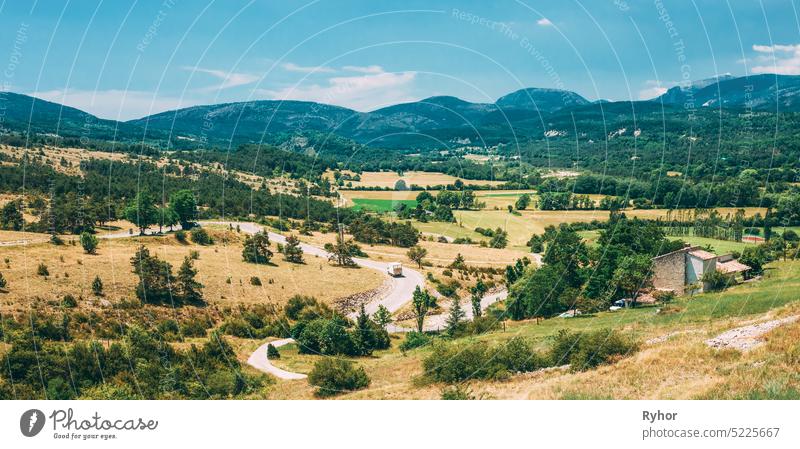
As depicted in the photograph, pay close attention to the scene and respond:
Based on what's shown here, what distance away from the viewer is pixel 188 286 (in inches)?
2028

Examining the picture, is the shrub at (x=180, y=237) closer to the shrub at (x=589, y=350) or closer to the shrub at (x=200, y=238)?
the shrub at (x=200, y=238)

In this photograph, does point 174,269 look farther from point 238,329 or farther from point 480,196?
point 480,196

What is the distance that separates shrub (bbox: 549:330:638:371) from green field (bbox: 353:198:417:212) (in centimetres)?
9487

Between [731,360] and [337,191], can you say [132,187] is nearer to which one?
[337,191]

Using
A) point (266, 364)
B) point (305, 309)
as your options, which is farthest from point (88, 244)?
point (266, 364)

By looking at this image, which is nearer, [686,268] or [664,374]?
[664,374]

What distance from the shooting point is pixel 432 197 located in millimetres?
130000

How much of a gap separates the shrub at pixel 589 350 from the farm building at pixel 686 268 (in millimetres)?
36568

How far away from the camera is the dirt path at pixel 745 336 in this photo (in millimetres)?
22812

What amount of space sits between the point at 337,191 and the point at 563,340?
11616 cm

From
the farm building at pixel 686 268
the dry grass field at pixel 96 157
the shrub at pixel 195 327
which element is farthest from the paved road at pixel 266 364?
the dry grass field at pixel 96 157

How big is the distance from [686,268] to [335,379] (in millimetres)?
48954

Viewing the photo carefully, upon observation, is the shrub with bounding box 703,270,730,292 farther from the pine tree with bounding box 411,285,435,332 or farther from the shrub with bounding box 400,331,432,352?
the shrub with bounding box 400,331,432,352

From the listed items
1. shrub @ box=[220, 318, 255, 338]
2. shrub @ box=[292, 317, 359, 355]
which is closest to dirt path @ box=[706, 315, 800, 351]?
shrub @ box=[292, 317, 359, 355]
